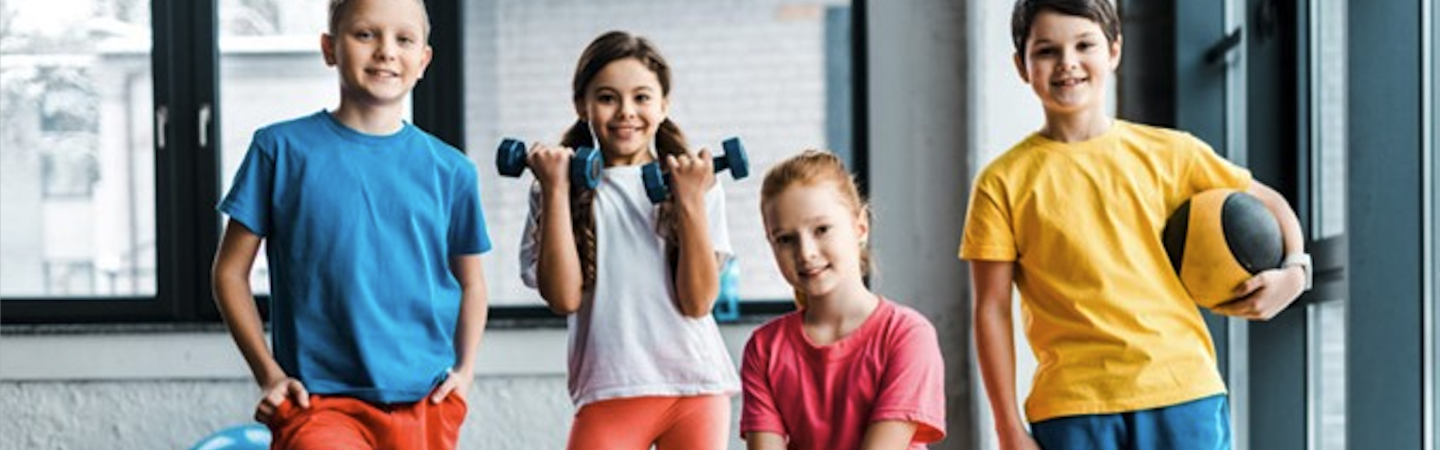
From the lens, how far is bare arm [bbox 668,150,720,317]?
2805 millimetres

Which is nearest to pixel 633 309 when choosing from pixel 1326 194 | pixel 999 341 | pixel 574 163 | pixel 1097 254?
pixel 574 163

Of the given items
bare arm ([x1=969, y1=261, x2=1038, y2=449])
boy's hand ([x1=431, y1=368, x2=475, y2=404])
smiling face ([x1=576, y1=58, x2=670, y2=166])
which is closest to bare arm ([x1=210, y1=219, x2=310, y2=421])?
boy's hand ([x1=431, y1=368, x2=475, y2=404])

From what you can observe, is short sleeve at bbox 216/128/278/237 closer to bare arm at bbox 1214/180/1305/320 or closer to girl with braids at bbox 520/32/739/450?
girl with braids at bbox 520/32/739/450

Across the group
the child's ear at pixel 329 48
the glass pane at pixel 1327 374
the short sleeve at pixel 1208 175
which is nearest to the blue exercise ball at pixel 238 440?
the child's ear at pixel 329 48

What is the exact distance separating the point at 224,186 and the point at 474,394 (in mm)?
897

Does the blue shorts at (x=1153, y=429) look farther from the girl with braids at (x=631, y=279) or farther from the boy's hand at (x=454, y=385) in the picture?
the boy's hand at (x=454, y=385)

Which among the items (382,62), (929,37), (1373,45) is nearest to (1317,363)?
(1373,45)

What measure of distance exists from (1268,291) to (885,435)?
53 centimetres

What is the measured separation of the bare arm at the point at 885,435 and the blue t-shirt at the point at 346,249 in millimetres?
602

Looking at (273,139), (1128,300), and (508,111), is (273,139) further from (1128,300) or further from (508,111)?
(508,111)

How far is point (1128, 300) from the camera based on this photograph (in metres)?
2.67

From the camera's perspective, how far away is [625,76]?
2.90 m

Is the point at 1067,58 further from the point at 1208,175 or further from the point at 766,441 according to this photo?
the point at 766,441

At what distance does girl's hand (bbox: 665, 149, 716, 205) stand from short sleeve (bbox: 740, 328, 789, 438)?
221 millimetres
